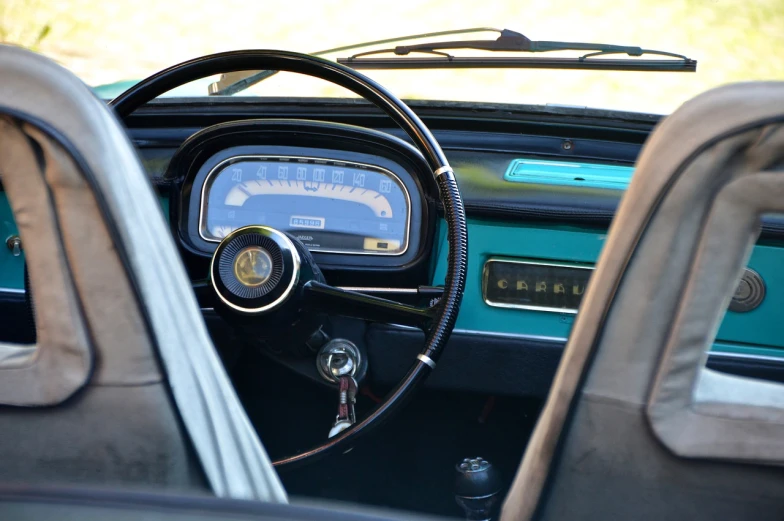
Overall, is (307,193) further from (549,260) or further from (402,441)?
(402,441)

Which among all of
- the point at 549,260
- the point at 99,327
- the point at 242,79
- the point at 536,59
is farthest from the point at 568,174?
the point at 99,327

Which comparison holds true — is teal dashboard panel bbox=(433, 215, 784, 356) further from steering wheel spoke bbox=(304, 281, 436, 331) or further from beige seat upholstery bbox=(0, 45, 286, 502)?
beige seat upholstery bbox=(0, 45, 286, 502)

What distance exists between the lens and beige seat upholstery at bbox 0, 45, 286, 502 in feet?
2.48

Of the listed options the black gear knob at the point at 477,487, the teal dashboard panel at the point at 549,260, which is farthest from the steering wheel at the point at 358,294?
the teal dashboard panel at the point at 549,260

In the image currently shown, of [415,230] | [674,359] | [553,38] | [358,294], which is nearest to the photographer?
[674,359]

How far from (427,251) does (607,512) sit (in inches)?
36.4

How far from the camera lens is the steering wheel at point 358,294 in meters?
1.38

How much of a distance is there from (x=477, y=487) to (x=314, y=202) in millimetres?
677

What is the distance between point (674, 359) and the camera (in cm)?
78

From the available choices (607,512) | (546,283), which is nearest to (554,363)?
(546,283)

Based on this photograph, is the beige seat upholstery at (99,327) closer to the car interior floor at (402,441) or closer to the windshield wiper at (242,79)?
the car interior floor at (402,441)

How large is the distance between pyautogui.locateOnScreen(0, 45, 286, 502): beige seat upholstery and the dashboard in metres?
0.88

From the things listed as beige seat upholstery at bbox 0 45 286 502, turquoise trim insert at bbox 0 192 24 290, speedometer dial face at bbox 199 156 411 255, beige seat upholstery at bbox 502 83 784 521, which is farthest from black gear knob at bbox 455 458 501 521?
turquoise trim insert at bbox 0 192 24 290

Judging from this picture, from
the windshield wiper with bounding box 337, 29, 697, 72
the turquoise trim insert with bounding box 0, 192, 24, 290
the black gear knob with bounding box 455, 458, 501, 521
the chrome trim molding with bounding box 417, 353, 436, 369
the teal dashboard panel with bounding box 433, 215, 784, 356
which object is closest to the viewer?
the chrome trim molding with bounding box 417, 353, 436, 369
